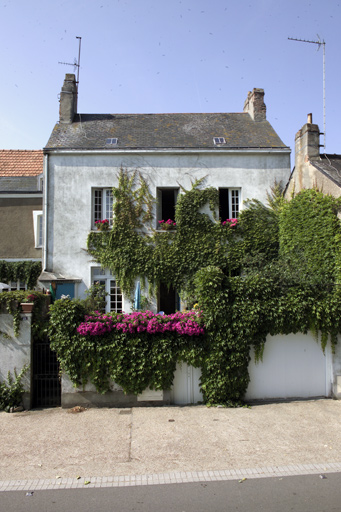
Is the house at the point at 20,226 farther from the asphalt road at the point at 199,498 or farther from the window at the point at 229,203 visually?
the asphalt road at the point at 199,498

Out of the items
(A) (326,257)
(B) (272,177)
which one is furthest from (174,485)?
A: (B) (272,177)

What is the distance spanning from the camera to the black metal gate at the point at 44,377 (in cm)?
847

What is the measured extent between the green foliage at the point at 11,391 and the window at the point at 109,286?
236 inches

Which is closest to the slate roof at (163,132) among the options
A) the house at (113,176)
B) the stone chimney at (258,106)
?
the house at (113,176)

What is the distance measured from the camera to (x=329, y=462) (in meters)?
5.59

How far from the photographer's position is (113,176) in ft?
47.1

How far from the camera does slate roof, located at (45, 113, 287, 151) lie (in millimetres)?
14711

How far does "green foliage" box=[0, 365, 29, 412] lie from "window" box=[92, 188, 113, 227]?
297 inches

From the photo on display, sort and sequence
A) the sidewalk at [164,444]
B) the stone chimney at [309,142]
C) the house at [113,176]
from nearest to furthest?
1. the sidewalk at [164,444]
2. the stone chimney at [309,142]
3. the house at [113,176]

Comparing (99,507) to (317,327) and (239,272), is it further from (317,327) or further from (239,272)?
(239,272)

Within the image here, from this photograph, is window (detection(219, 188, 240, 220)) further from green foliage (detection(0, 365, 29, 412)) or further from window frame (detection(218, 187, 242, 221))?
green foliage (detection(0, 365, 29, 412))

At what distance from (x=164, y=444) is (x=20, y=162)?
16.5 m

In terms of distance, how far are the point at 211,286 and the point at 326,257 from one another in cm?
370

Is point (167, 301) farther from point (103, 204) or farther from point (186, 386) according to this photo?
point (186, 386)
